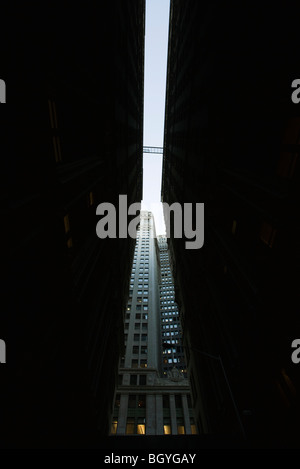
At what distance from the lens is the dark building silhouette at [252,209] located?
9.85 metres

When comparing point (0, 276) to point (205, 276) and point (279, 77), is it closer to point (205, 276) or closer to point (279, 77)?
point (279, 77)

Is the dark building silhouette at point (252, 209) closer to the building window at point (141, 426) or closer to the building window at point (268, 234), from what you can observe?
the building window at point (268, 234)

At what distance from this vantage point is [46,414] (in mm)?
11766

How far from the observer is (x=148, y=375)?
48.5 m

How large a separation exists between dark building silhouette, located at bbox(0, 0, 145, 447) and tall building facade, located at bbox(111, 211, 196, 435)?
28.8m

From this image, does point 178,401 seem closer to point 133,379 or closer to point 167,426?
point 167,426

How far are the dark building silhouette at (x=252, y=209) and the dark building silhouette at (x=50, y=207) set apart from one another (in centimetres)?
942

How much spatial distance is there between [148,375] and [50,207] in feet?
163

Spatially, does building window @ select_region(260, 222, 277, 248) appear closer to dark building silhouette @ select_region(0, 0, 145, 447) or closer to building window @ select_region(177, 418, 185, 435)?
dark building silhouette @ select_region(0, 0, 145, 447)

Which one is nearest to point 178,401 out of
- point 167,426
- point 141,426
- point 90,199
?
point 167,426

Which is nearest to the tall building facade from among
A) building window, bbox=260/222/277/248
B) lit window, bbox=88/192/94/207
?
lit window, bbox=88/192/94/207

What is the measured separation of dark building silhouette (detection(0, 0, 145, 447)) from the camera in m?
8.75
